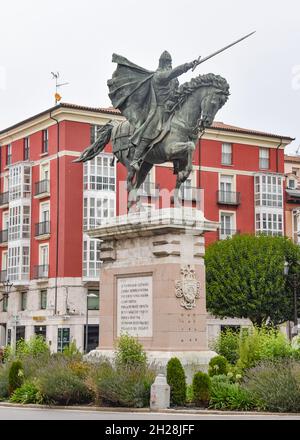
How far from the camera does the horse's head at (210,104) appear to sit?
2217cm

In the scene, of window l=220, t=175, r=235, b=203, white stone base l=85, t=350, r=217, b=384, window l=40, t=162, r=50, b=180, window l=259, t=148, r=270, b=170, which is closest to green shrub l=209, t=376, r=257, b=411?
white stone base l=85, t=350, r=217, b=384

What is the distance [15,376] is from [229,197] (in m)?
48.0

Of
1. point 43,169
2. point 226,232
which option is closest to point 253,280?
point 226,232

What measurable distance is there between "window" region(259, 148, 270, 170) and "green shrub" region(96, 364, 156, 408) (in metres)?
53.2

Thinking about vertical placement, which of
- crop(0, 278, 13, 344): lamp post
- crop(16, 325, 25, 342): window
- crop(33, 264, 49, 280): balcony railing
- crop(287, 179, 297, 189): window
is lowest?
crop(16, 325, 25, 342): window

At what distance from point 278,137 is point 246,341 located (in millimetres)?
51374

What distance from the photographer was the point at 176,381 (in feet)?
63.4

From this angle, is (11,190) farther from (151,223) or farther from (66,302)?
(151,223)

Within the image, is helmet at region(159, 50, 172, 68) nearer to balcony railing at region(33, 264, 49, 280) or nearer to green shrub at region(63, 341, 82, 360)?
green shrub at region(63, 341, 82, 360)

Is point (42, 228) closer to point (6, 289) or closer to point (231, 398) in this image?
point (6, 289)

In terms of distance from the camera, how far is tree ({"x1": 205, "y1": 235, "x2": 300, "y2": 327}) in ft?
176

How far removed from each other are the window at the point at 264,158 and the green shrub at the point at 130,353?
51702mm

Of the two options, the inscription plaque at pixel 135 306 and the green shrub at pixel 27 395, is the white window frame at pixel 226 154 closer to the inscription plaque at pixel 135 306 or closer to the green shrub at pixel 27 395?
the inscription plaque at pixel 135 306
